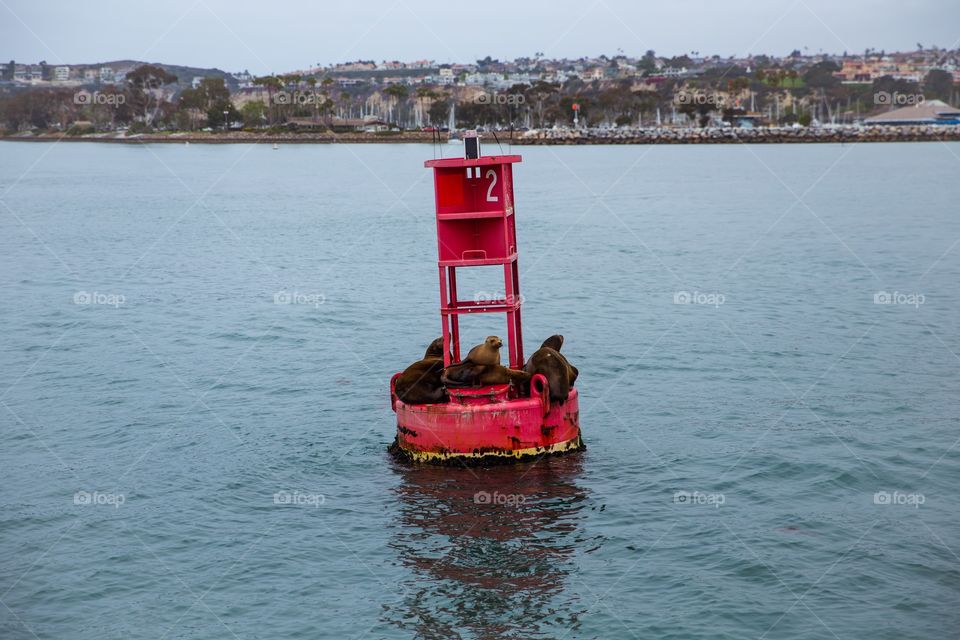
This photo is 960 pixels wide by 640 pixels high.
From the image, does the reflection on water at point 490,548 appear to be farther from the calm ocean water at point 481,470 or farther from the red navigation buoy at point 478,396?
the red navigation buoy at point 478,396

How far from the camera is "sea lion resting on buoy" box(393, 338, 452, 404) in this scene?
19.8 meters

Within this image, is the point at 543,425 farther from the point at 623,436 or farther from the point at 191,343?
the point at 191,343

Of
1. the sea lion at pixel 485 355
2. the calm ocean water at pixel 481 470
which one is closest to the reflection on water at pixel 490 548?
the calm ocean water at pixel 481 470

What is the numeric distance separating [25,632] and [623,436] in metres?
12.0

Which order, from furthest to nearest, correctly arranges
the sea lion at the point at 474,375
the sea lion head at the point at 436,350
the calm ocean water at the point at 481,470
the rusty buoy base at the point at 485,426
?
the sea lion head at the point at 436,350
the sea lion at the point at 474,375
the rusty buoy base at the point at 485,426
the calm ocean water at the point at 481,470

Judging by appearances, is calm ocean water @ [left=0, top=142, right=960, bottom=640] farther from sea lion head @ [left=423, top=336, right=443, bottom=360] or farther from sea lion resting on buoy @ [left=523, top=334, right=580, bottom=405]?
sea lion head @ [left=423, top=336, right=443, bottom=360]

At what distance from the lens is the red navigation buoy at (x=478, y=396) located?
19375 mm

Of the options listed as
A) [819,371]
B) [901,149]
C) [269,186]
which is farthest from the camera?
[901,149]

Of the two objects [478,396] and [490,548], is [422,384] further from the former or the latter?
[490,548]

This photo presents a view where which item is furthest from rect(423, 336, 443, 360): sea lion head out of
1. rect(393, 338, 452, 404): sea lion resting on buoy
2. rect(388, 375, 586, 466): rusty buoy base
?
rect(388, 375, 586, 466): rusty buoy base

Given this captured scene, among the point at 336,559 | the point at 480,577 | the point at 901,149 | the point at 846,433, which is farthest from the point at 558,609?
the point at 901,149

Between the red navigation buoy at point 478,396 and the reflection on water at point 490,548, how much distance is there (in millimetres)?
450

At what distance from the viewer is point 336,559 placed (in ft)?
54.7

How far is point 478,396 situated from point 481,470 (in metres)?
1.33
